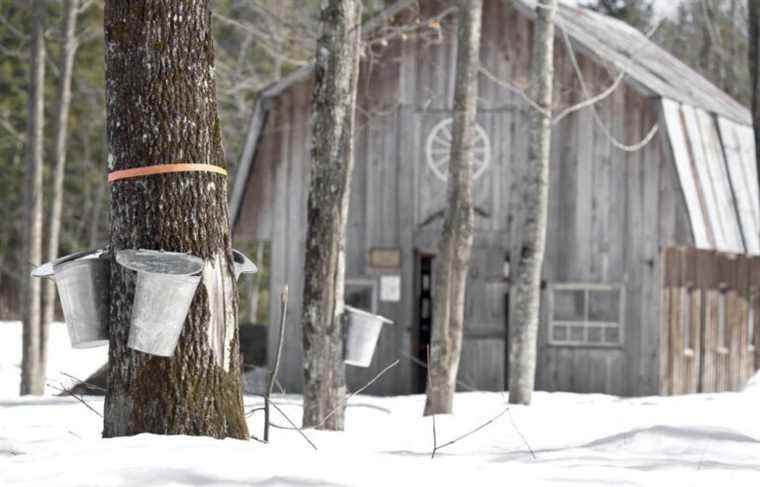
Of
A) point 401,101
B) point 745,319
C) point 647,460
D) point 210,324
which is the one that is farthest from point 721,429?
point 745,319

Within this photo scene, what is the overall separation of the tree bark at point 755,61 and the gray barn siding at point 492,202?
8.04m

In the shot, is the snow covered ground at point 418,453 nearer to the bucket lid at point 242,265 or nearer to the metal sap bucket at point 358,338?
the metal sap bucket at point 358,338

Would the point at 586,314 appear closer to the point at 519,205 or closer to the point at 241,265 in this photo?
the point at 519,205

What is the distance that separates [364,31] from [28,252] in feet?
19.7

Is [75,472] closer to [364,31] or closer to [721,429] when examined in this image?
[721,429]

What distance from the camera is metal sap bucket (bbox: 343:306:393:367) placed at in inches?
474

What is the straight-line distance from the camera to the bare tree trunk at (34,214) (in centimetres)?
1875

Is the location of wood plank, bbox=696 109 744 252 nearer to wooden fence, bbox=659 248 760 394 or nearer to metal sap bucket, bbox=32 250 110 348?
wooden fence, bbox=659 248 760 394

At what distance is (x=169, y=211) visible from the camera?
7.14 metres

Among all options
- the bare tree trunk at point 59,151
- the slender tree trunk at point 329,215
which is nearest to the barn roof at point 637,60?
the bare tree trunk at point 59,151

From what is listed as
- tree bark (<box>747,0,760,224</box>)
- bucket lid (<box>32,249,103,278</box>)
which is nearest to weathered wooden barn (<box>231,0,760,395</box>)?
tree bark (<box>747,0,760,224</box>)

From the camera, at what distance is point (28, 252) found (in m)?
19.0

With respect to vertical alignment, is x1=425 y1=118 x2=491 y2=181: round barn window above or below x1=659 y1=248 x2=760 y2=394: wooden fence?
above

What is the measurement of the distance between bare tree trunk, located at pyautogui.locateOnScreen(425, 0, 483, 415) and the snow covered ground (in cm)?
80
